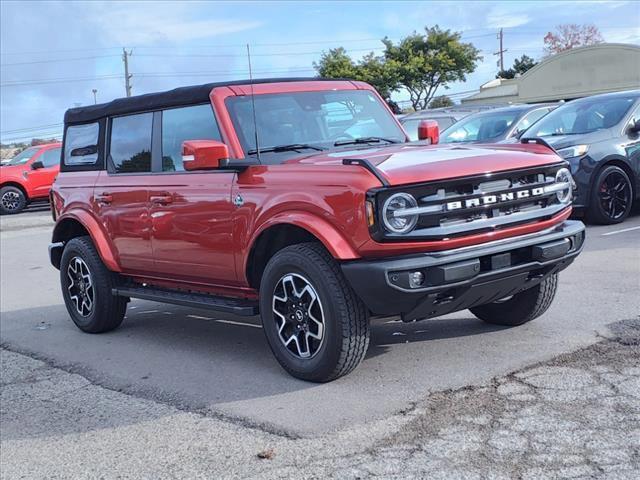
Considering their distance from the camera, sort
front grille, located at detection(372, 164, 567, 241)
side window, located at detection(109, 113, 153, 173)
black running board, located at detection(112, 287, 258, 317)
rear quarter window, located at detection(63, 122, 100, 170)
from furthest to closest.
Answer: rear quarter window, located at detection(63, 122, 100, 170) < side window, located at detection(109, 113, 153, 173) < black running board, located at detection(112, 287, 258, 317) < front grille, located at detection(372, 164, 567, 241)

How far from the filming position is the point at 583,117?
10750mm

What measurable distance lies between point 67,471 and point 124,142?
3406 millimetres

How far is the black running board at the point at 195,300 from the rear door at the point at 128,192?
18 centimetres

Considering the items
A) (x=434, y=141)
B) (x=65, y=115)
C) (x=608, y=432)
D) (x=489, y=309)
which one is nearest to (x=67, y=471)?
(x=608, y=432)

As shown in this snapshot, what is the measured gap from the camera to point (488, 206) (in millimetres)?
4730

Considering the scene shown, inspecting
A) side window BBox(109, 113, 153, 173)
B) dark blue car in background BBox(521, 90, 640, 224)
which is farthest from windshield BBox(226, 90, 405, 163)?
dark blue car in background BBox(521, 90, 640, 224)

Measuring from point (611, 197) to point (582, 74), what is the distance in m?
37.3

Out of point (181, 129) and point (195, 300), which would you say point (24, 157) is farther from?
point (195, 300)

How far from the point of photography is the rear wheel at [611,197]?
9.92 m

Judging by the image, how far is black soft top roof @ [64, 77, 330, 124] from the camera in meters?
5.96

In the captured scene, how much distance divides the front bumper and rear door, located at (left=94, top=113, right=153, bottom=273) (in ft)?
7.96

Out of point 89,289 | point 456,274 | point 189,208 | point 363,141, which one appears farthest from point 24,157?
point 456,274

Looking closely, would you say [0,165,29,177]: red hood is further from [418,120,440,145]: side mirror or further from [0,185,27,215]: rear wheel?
[418,120,440,145]: side mirror

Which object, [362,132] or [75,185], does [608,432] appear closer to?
[362,132]
